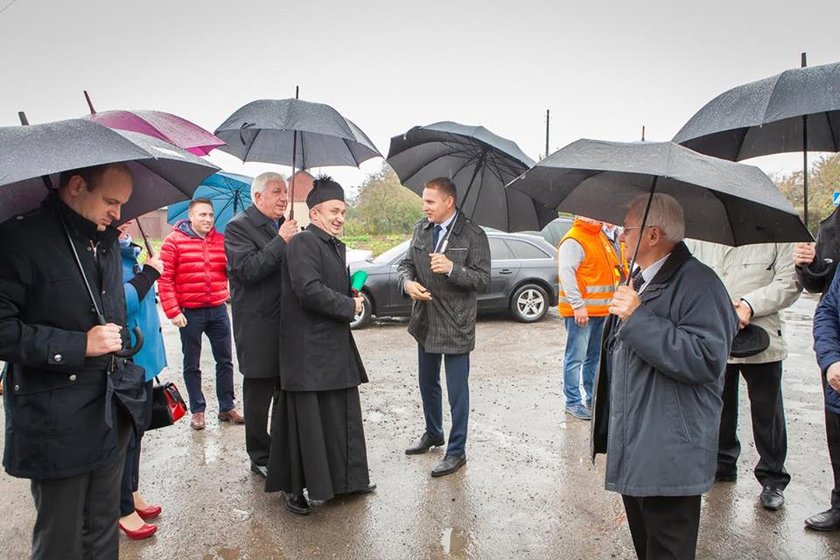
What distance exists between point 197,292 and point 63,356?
2892mm

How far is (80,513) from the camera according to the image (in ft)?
7.26

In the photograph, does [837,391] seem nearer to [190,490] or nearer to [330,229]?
[330,229]

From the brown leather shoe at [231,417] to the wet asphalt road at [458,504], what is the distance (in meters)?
0.09

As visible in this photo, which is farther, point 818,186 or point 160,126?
point 818,186

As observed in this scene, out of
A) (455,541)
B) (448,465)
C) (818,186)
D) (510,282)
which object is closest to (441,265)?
(448,465)

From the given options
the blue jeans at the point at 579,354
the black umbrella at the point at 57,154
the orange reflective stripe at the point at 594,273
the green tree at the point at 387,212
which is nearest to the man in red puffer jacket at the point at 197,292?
the black umbrella at the point at 57,154

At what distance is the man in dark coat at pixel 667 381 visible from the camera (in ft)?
7.02

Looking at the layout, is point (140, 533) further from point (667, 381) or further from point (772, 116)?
point (772, 116)

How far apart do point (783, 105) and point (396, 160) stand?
2.67 metres

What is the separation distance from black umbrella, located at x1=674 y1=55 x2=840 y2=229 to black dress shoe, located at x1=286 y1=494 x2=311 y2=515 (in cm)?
305

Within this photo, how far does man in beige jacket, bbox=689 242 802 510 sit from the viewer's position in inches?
136

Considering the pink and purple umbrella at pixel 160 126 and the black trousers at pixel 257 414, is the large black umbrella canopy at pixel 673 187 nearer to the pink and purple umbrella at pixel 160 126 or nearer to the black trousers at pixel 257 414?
the pink and purple umbrella at pixel 160 126

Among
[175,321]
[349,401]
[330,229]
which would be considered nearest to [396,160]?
[330,229]

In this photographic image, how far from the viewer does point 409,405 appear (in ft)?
18.5
